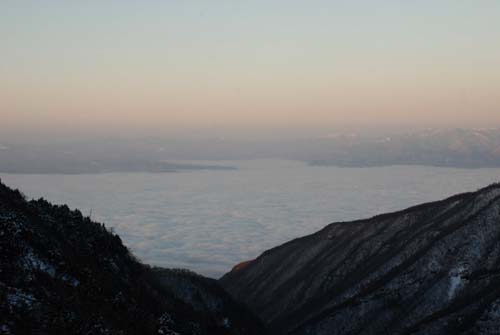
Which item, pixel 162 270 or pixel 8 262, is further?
pixel 162 270

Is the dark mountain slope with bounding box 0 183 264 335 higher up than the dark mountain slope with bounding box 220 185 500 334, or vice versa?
the dark mountain slope with bounding box 0 183 264 335

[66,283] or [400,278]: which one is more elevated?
[66,283]

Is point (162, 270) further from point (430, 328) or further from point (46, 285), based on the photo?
point (46, 285)

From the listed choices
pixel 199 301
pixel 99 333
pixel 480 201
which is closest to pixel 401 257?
pixel 480 201

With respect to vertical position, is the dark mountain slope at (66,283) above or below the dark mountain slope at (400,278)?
above

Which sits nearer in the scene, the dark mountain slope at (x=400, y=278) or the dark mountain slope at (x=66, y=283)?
the dark mountain slope at (x=66, y=283)
